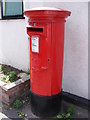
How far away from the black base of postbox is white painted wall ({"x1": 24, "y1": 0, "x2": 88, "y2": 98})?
0.48 metres

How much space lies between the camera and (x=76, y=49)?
2625 millimetres

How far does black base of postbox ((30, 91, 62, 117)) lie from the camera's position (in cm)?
237

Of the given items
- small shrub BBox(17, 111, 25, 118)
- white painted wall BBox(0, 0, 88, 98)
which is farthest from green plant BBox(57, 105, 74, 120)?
small shrub BBox(17, 111, 25, 118)

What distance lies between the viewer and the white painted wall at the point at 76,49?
2469 mm

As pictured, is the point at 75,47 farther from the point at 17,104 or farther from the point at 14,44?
the point at 14,44

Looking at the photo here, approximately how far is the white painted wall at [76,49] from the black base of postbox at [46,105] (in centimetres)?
48

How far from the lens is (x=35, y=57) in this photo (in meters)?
2.21

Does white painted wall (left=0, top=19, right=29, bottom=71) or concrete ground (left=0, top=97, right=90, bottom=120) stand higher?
white painted wall (left=0, top=19, right=29, bottom=71)

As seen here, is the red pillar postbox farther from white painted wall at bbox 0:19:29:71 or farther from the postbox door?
white painted wall at bbox 0:19:29:71

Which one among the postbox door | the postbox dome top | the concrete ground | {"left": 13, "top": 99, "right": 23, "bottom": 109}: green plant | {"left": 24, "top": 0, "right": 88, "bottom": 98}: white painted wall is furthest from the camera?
{"left": 13, "top": 99, "right": 23, "bottom": 109}: green plant

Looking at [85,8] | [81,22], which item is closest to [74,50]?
[81,22]

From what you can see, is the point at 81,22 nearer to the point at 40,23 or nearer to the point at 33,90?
the point at 40,23

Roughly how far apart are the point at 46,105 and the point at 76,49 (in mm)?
1081

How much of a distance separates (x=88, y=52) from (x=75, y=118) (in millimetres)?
1128
